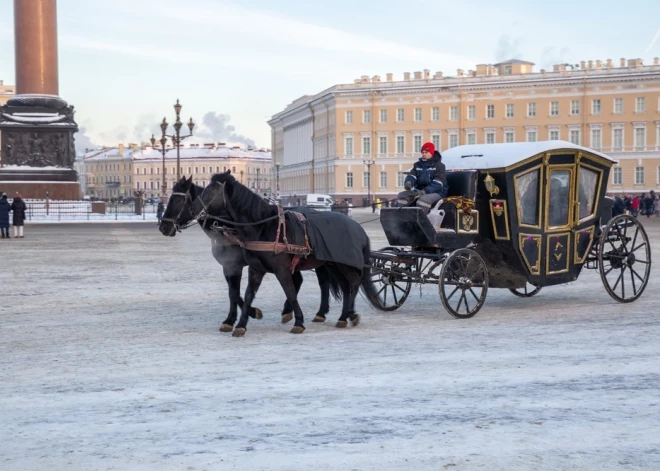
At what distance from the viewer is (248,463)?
469 cm

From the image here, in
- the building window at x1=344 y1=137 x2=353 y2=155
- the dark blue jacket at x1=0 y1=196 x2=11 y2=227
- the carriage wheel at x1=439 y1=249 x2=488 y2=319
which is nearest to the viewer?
the carriage wheel at x1=439 y1=249 x2=488 y2=319

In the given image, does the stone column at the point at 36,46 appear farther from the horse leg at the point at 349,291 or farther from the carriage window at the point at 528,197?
the horse leg at the point at 349,291

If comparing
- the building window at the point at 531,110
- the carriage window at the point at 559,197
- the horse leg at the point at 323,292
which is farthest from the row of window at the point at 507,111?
the horse leg at the point at 323,292

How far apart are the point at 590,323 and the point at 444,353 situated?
2.29 metres

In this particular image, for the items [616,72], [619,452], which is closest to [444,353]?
[619,452]

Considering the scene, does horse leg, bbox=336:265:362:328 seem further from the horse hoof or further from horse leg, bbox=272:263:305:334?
the horse hoof

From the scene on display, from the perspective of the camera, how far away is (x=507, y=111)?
8706cm

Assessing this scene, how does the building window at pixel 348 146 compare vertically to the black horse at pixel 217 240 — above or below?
above

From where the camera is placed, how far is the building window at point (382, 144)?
92.4 m

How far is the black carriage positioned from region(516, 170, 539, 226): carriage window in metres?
0.01

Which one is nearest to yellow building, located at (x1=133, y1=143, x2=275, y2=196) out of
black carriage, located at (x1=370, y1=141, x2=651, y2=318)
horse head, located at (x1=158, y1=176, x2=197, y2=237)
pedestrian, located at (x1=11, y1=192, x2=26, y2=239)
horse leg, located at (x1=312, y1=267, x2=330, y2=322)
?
pedestrian, located at (x1=11, y1=192, x2=26, y2=239)

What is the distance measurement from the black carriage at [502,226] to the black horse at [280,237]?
0.72 m

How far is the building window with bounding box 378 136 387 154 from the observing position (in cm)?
9238

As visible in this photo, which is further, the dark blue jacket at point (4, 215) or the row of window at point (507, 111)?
the row of window at point (507, 111)
